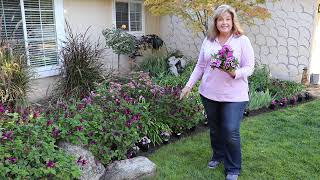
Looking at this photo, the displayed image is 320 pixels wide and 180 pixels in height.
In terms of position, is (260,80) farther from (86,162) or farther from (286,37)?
(86,162)

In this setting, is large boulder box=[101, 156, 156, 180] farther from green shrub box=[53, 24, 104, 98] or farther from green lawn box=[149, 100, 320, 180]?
green shrub box=[53, 24, 104, 98]

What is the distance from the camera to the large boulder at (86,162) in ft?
9.60

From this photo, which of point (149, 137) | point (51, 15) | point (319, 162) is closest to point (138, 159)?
point (149, 137)

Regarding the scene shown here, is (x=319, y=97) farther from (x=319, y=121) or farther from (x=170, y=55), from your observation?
Answer: (x=170, y=55)

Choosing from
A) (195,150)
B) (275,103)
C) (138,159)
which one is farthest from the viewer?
(275,103)

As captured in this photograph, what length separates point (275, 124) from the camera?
4805mm

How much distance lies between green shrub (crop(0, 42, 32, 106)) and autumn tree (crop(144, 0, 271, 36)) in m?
2.99

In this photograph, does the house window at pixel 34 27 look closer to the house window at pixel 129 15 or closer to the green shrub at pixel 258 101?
the house window at pixel 129 15

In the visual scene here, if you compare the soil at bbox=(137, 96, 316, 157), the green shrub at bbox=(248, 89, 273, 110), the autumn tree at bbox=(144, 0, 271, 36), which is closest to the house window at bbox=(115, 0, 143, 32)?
the autumn tree at bbox=(144, 0, 271, 36)

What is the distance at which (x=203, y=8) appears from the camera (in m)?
5.99

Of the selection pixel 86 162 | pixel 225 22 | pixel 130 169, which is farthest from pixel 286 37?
pixel 86 162

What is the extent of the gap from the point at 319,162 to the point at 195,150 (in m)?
1.38

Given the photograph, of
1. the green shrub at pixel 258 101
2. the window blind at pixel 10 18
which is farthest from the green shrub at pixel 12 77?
the green shrub at pixel 258 101

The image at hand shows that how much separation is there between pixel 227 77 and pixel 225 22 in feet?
1.62
